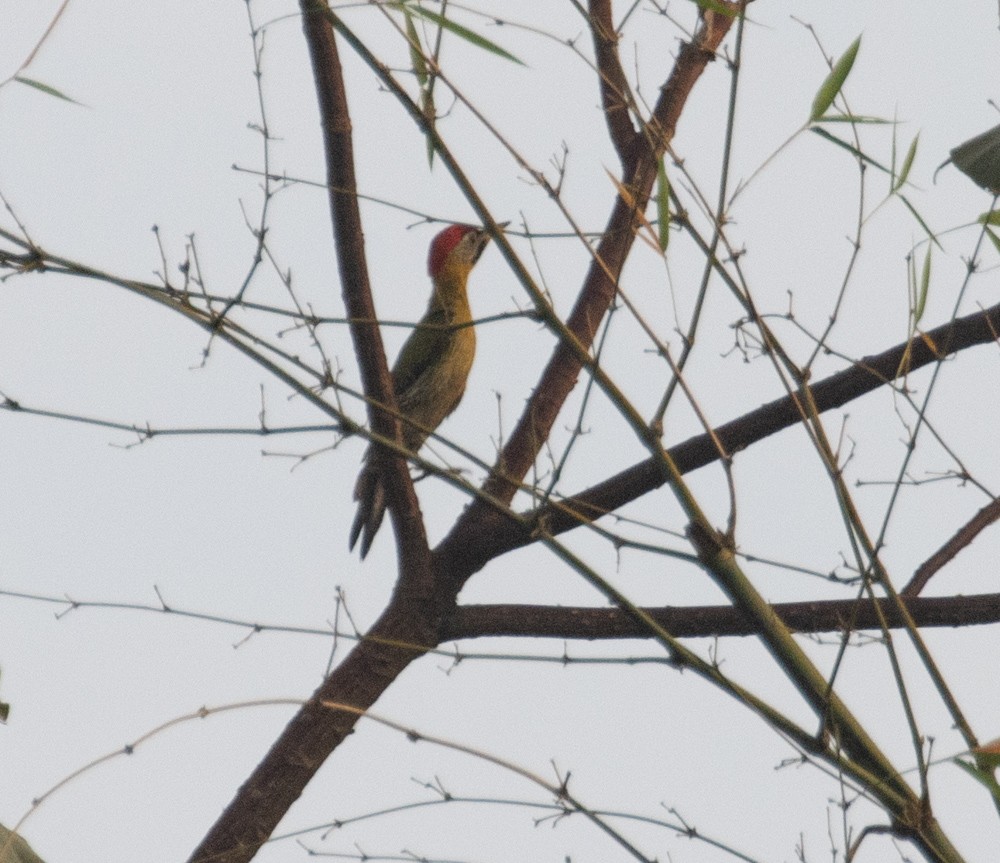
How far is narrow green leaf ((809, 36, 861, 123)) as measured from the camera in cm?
191

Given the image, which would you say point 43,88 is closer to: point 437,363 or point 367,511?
point 367,511

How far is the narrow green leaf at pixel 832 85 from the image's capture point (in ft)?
6.26

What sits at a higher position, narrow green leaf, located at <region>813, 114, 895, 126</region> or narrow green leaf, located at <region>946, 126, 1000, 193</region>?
narrow green leaf, located at <region>813, 114, 895, 126</region>

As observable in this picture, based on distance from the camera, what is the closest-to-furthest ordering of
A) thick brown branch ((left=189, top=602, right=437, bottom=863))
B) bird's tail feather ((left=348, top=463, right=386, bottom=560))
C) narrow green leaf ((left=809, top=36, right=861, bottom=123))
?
1. narrow green leaf ((left=809, top=36, right=861, bottom=123))
2. thick brown branch ((left=189, top=602, right=437, bottom=863))
3. bird's tail feather ((left=348, top=463, right=386, bottom=560))

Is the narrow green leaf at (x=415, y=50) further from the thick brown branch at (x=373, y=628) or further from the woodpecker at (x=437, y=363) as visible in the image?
the woodpecker at (x=437, y=363)

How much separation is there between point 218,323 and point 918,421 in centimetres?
95

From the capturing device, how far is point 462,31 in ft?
5.62

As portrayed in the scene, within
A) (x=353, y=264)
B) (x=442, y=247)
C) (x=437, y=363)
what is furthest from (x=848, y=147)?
(x=442, y=247)

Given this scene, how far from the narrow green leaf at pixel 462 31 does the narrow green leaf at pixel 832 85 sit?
1.63ft

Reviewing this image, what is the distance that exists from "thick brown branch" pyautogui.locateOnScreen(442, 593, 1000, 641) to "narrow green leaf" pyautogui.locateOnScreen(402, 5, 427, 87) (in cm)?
95

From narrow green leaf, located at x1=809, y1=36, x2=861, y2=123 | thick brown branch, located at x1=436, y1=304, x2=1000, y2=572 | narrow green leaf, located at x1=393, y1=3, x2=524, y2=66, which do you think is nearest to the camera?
narrow green leaf, located at x1=393, y1=3, x2=524, y2=66

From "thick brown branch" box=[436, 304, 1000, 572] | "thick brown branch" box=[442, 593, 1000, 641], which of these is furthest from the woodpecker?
"thick brown branch" box=[436, 304, 1000, 572]

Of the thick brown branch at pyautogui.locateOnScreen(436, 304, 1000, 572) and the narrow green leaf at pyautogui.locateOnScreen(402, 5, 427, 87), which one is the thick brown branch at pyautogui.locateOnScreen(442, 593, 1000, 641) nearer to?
the thick brown branch at pyautogui.locateOnScreen(436, 304, 1000, 572)

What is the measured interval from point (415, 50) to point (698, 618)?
1.30m
